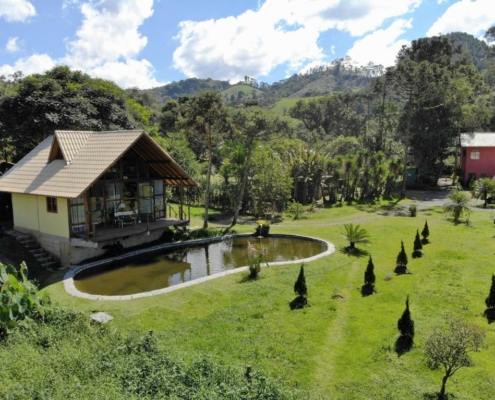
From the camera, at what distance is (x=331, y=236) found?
21656 mm

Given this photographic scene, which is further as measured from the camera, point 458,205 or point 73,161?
point 458,205

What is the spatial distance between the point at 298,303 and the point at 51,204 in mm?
12784

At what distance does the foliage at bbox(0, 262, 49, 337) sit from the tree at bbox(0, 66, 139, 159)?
52.7 feet

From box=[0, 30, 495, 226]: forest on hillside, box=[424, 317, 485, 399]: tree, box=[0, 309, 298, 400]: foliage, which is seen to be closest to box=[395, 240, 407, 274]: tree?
box=[424, 317, 485, 399]: tree

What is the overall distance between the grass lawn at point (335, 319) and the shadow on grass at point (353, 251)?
35 cm

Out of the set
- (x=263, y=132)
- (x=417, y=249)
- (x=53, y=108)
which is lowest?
(x=417, y=249)

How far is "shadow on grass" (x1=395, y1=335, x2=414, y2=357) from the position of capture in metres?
9.68

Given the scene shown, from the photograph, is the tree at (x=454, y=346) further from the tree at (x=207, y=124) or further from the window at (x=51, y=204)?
the tree at (x=207, y=124)

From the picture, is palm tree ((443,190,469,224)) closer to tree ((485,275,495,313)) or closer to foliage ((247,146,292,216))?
foliage ((247,146,292,216))

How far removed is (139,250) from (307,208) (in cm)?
1476

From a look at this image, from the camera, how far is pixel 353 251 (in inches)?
736

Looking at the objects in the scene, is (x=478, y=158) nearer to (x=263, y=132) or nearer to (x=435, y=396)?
(x=263, y=132)

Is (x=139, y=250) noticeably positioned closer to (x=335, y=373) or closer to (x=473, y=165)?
(x=335, y=373)

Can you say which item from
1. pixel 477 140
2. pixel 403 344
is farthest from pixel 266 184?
pixel 477 140
